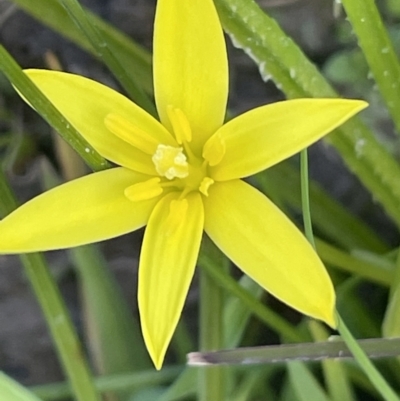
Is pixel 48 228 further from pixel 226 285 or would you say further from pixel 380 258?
pixel 380 258

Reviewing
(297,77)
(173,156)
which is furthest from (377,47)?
(173,156)

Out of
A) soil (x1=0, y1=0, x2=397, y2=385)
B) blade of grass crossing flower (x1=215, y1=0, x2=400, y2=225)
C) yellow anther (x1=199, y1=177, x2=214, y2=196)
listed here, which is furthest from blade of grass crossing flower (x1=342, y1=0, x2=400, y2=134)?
soil (x1=0, y1=0, x2=397, y2=385)

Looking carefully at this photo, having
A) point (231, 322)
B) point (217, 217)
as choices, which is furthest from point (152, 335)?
point (231, 322)

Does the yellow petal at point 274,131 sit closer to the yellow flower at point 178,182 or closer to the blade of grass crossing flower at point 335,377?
the yellow flower at point 178,182

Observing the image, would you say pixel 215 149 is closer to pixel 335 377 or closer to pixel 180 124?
pixel 180 124

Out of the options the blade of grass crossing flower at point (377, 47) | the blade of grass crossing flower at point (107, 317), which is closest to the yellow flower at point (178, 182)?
the blade of grass crossing flower at point (377, 47)

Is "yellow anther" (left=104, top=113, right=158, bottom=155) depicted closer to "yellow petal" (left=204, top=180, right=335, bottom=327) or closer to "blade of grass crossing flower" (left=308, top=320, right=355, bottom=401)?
"yellow petal" (left=204, top=180, right=335, bottom=327)
